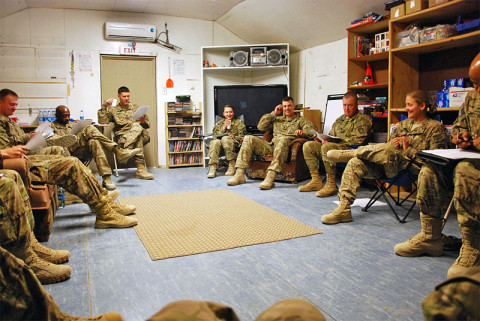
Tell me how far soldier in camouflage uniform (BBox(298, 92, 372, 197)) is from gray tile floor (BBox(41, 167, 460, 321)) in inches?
40.0

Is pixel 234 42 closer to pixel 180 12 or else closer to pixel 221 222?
pixel 180 12

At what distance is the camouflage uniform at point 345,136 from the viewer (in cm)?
391

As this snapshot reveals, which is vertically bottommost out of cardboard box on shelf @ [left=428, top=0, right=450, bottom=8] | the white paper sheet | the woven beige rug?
the woven beige rug

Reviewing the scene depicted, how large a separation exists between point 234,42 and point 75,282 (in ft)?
18.9

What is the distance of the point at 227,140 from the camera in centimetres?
529

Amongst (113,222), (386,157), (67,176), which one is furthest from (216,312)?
(386,157)

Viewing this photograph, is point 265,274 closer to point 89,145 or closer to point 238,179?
point 238,179

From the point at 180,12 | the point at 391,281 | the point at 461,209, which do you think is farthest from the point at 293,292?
the point at 180,12

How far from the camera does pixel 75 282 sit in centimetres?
186

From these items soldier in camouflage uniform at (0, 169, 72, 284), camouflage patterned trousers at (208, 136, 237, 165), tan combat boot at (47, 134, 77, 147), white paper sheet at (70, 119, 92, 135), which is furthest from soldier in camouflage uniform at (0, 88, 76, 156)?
camouflage patterned trousers at (208, 136, 237, 165)

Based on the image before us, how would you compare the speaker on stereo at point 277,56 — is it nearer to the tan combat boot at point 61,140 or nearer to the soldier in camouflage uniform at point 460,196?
the tan combat boot at point 61,140

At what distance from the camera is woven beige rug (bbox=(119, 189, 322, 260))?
7.86 ft

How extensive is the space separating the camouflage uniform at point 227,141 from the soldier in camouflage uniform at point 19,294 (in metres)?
4.41

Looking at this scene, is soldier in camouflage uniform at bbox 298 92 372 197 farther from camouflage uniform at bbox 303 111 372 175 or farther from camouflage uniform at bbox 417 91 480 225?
camouflage uniform at bbox 417 91 480 225
